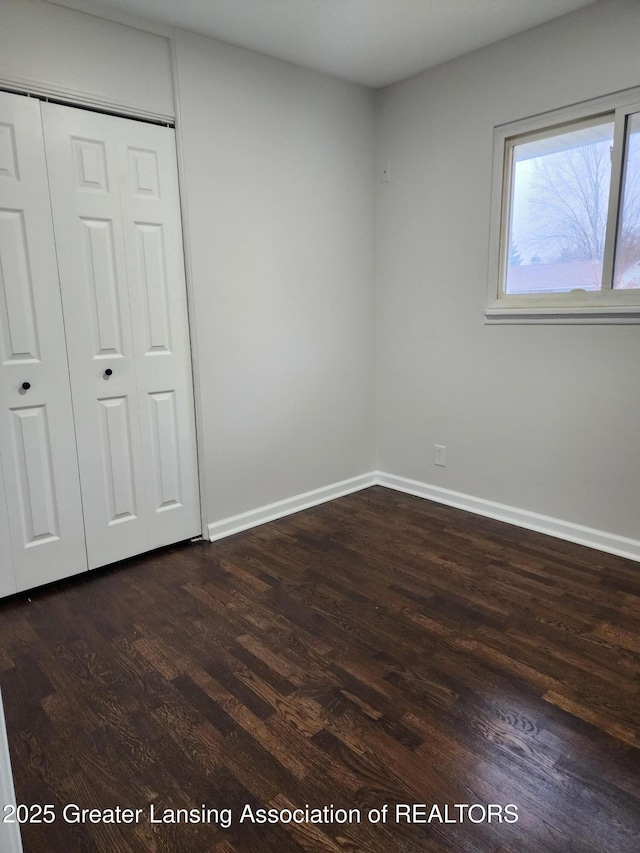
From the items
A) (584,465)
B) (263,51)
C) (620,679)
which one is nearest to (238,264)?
(263,51)

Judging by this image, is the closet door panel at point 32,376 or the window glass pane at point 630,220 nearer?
the closet door panel at point 32,376

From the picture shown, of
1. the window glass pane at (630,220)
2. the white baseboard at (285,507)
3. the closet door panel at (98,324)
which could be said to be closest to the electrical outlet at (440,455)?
the white baseboard at (285,507)

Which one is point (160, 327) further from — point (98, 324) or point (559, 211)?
point (559, 211)

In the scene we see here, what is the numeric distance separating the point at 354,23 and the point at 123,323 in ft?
5.90

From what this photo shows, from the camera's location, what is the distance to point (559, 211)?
276 cm

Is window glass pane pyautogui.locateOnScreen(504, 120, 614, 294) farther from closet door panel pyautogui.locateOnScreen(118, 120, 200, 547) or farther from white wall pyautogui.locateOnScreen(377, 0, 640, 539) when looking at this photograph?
closet door panel pyautogui.locateOnScreen(118, 120, 200, 547)

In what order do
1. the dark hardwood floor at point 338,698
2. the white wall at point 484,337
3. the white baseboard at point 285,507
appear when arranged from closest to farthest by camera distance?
1. the dark hardwood floor at point 338,698
2. the white wall at point 484,337
3. the white baseboard at point 285,507

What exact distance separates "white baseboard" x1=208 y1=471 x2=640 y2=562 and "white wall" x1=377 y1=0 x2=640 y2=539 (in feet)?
0.16

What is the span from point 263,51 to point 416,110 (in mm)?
976

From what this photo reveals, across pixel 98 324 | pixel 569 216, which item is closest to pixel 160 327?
pixel 98 324

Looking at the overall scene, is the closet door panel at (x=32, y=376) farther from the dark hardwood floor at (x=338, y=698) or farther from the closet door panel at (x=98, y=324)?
the dark hardwood floor at (x=338, y=698)

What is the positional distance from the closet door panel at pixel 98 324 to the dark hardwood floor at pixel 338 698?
325 millimetres

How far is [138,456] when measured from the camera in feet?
8.89

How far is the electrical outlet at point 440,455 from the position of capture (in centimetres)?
344
